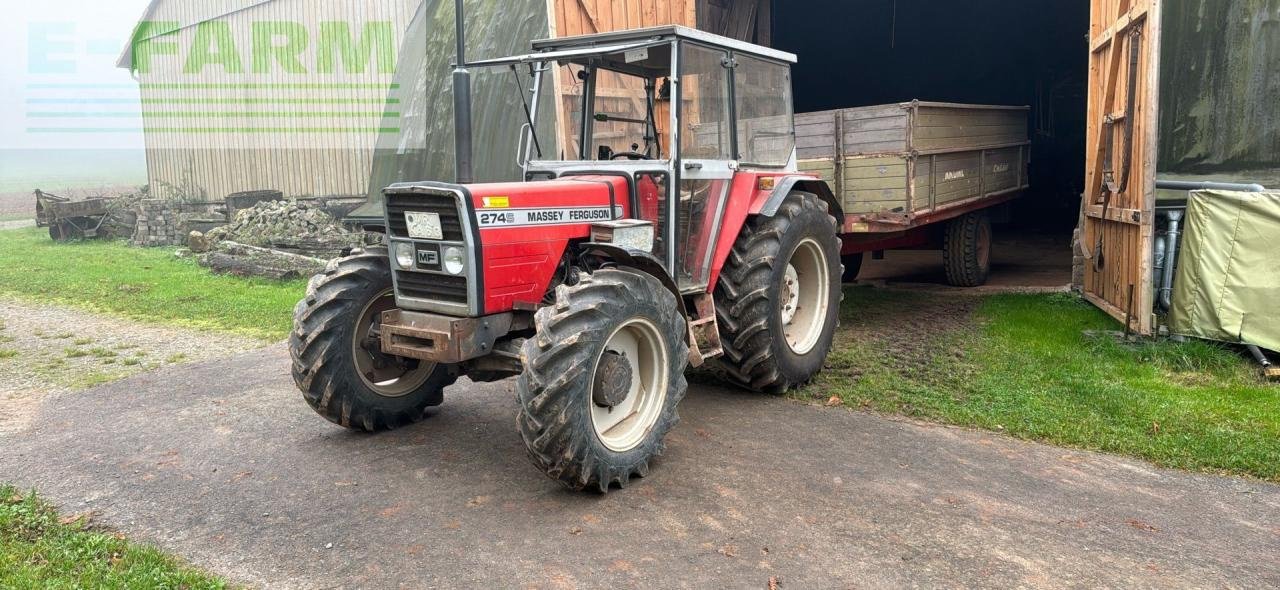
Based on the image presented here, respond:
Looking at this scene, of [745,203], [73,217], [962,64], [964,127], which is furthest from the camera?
[73,217]

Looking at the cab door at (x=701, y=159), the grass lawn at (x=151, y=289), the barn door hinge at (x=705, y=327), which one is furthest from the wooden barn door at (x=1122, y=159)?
the grass lawn at (x=151, y=289)

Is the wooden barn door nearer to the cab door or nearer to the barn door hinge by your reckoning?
the cab door

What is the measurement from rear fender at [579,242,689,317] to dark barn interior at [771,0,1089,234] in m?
12.4

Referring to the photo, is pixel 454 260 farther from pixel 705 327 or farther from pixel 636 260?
pixel 705 327

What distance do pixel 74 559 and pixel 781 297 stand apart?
3895 millimetres

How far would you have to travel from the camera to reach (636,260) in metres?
4.45

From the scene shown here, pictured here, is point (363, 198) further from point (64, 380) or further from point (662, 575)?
point (662, 575)

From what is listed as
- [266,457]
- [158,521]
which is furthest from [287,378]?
[158,521]

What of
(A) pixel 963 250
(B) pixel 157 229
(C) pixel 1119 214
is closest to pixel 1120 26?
(C) pixel 1119 214

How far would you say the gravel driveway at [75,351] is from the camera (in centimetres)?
627

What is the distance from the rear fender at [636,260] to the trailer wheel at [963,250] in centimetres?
587

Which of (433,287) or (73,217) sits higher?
(73,217)

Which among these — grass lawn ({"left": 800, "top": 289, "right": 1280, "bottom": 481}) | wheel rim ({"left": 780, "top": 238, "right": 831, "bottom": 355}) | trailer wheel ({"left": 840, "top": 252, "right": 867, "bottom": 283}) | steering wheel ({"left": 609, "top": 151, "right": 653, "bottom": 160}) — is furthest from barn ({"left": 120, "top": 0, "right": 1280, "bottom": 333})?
trailer wheel ({"left": 840, "top": 252, "right": 867, "bottom": 283})

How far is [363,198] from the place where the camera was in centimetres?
1552
